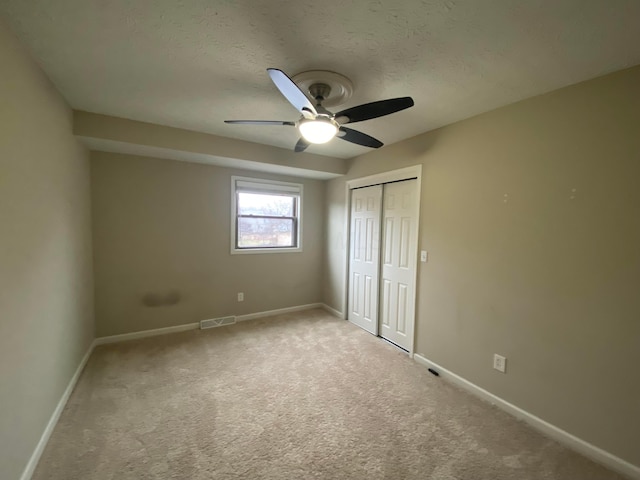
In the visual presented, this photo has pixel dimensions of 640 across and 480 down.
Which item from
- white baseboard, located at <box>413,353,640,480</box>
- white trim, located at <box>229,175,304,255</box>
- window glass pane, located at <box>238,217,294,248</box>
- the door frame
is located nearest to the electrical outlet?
white baseboard, located at <box>413,353,640,480</box>

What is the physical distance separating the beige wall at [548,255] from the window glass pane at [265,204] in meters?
2.26

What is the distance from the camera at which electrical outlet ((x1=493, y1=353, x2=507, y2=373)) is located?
2.19m

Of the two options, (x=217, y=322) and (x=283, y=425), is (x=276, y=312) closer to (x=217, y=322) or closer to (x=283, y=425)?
(x=217, y=322)

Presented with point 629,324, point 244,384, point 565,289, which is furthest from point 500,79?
point 244,384

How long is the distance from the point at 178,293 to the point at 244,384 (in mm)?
1731

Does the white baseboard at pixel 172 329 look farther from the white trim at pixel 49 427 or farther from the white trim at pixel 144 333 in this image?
the white trim at pixel 49 427

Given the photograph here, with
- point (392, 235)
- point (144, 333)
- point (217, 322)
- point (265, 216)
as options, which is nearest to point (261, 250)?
point (265, 216)

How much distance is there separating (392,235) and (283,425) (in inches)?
90.8

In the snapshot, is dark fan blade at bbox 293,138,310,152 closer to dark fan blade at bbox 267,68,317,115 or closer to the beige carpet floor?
dark fan blade at bbox 267,68,317,115

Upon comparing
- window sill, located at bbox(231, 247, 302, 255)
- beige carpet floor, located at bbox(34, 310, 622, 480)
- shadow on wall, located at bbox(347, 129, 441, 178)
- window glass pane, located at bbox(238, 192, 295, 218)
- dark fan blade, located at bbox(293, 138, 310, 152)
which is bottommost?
beige carpet floor, located at bbox(34, 310, 622, 480)

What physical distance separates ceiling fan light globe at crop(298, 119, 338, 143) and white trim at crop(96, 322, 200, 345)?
10.1ft

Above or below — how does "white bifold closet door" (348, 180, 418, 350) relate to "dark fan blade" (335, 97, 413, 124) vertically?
below

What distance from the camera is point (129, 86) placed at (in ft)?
6.59

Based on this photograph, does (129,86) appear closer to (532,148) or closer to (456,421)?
(532,148)
